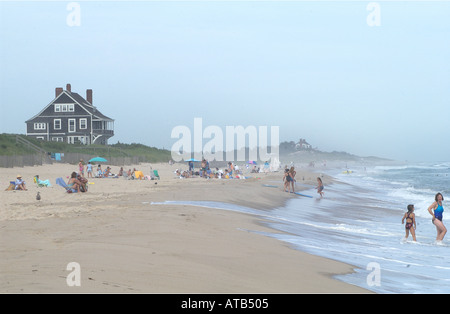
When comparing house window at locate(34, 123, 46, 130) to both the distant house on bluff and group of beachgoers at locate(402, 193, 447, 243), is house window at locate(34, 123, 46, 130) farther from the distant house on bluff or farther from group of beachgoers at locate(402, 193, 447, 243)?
group of beachgoers at locate(402, 193, 447, 243)

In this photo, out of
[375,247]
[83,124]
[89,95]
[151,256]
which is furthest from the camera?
[89,95]

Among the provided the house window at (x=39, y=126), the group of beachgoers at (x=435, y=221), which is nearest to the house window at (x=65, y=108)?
the house window at (x=39, y=126)

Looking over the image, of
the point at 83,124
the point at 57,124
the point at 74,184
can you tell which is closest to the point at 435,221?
the point at 74,184

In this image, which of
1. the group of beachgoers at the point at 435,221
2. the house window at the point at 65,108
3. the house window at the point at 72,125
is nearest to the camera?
the group of beachgoers at the point at 435,221

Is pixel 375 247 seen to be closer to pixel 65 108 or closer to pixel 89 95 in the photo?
pixel 65 108

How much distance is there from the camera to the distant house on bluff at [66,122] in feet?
193

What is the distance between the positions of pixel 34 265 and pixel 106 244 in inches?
60.4

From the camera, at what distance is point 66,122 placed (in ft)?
194

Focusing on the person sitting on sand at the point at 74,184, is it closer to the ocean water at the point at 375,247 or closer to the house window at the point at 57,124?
the ocean water at the point at 375,247

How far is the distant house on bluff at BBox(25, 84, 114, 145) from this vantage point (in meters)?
58.8

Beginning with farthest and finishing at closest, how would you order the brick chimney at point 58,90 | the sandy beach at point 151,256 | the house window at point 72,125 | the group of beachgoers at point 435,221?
the brick chimney at point 58,90, the house window at point 72,125, the group of beachgoers at point 435,221, the sandy beach at point 151,256

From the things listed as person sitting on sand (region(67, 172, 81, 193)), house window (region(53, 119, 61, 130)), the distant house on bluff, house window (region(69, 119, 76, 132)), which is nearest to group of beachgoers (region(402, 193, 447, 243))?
person sitting on sand (region(67, 172, 81, 193))
